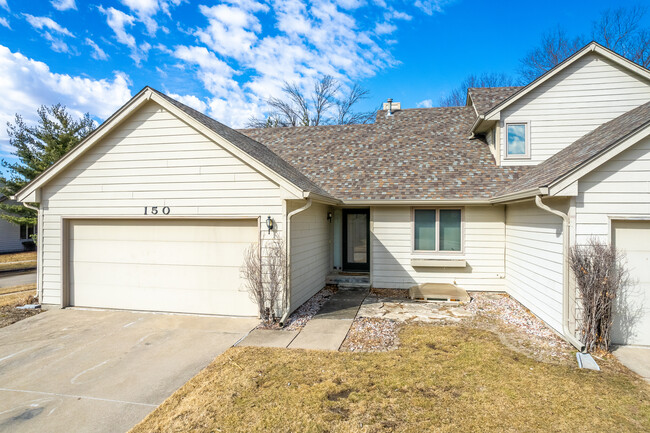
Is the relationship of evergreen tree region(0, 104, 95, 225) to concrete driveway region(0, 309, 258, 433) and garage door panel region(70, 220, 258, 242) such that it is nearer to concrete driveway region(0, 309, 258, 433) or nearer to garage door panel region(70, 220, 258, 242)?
garage door panel region(70, 220, 258, 242)

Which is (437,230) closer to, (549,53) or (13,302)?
(13,302)

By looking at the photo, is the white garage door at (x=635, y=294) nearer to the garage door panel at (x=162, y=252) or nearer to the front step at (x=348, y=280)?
the front step at (x=348, y=280)

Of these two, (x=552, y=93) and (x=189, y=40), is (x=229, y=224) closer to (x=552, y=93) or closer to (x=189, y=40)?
(x=189, y=40)

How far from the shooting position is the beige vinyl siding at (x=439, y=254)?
9.30 meters

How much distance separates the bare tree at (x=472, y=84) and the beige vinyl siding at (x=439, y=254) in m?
20.8

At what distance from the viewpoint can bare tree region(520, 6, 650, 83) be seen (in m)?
16.5

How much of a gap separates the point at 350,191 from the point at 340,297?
3109mm

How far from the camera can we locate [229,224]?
7316mm

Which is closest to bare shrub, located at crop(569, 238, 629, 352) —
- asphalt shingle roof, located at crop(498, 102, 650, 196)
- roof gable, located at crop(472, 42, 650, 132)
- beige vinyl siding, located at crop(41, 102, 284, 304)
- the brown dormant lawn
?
the brown dormant lawn

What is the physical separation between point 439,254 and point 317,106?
20.6 metres

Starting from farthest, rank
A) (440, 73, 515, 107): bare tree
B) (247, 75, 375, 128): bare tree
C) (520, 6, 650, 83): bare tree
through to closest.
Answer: (247, 75, 375, 128): bare tree, (440, 73, 515, 107): bare tree, (520, 6, 650, 83): bare tree

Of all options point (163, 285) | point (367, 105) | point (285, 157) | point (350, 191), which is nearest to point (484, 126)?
point (350, 191)

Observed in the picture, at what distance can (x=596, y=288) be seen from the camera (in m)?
5.16

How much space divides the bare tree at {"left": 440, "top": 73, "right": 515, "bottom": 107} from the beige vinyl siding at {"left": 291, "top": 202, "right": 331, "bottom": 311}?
22413mm
